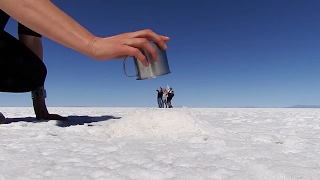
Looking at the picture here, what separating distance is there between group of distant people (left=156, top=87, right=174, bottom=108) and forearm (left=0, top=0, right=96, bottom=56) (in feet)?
36.8

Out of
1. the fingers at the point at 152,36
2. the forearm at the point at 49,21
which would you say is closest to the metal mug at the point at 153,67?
the fingers at the point at 152,36

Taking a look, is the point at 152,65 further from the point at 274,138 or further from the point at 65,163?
the point at 274,138

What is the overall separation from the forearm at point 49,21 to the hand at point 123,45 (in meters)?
0.04

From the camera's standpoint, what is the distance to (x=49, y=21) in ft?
3.41

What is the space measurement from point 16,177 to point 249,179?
86cm

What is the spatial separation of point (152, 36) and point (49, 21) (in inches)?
18.3

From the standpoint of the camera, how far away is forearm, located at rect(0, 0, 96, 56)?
40.4 inches

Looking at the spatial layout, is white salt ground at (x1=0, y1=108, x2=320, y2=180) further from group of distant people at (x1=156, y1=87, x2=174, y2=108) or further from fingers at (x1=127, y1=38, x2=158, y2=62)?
group of distant people at (x1=156, y1=87, x2=174, y2=108)

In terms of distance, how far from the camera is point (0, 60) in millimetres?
2365

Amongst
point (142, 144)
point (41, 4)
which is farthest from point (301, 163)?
point (41, 4)

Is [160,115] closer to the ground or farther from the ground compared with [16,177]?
farther from the ground

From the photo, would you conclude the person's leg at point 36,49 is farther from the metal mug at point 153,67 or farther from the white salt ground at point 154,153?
the metal mug at point 153,67

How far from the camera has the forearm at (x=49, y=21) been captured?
1026 millimetres

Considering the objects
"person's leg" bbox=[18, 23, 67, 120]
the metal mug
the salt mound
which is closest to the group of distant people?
"person's leg" bbox=[18, 23, 67, 120]
